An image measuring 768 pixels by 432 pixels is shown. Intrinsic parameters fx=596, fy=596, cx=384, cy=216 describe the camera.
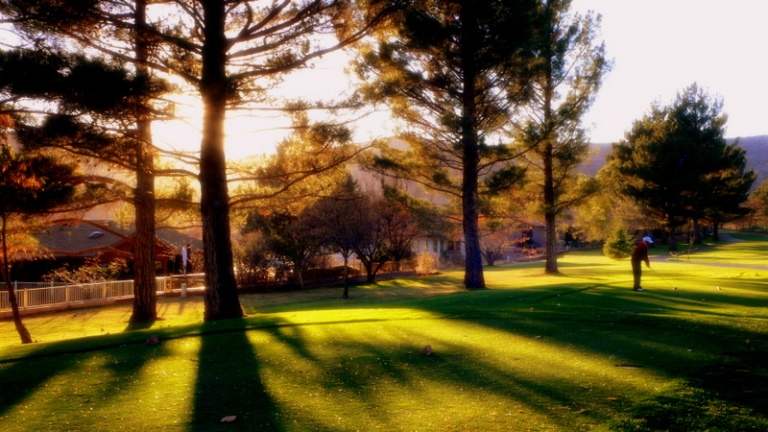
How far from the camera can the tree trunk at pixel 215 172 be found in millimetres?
13391

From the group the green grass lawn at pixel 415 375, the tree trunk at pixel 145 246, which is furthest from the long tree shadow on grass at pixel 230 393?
the tree trunk at pixel 145 246

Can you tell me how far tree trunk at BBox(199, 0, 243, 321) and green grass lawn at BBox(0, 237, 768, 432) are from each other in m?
2.81

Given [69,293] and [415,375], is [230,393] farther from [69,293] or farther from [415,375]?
[69,293]

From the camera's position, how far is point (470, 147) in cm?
2305

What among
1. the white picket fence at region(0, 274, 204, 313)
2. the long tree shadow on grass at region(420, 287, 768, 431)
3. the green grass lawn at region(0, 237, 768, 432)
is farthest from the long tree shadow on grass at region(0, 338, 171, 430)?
the white picket fence at region(0, 274, 204, 313)

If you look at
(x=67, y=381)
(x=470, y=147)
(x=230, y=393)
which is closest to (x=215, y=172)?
(x=67, y=381)

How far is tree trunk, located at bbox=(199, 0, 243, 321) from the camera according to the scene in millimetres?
13391

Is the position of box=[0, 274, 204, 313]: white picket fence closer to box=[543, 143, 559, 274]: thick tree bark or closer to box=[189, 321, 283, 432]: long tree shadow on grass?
box=[189, 321, 283, 432]: long tree shadow on grass

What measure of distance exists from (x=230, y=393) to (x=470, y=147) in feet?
59.6

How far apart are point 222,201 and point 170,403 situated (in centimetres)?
823

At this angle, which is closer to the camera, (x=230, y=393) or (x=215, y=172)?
(x=230, y=393)

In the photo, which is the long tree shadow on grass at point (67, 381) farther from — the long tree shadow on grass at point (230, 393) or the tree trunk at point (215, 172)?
the tree trunk at point (215, 172)

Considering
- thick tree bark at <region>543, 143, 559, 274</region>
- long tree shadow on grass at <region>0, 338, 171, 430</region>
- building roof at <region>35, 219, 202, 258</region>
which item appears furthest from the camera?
building roof at <region>35, 219, 202, 258</region>

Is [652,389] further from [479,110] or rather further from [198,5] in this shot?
[479,110]
